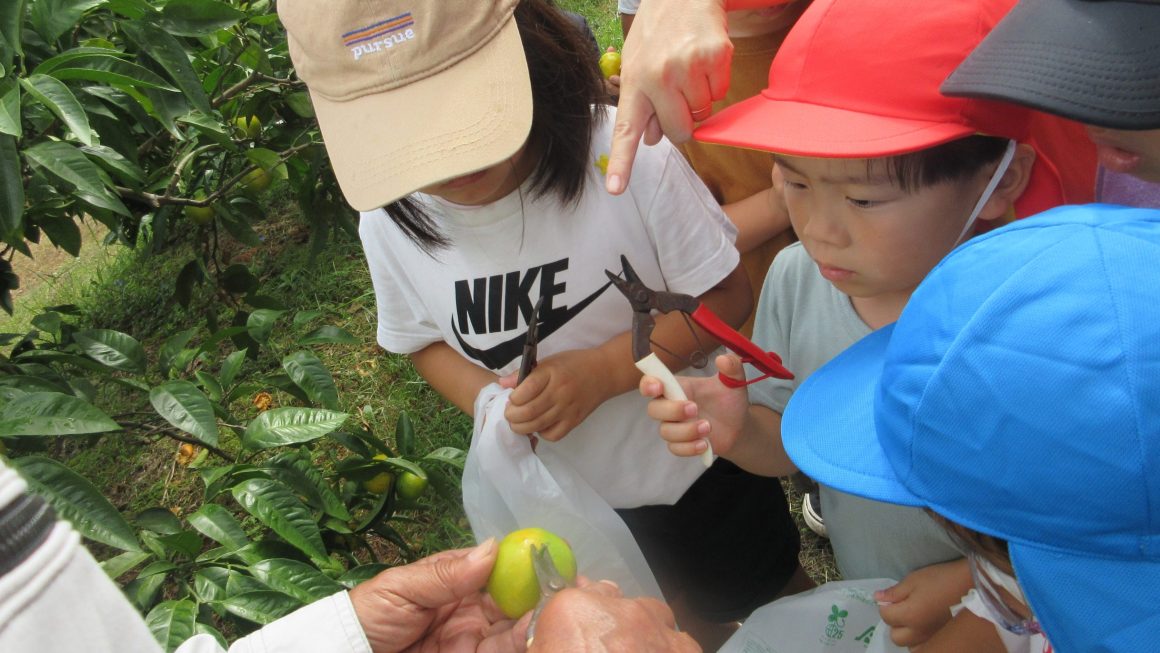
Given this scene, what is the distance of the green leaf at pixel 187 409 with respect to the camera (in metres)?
1.50

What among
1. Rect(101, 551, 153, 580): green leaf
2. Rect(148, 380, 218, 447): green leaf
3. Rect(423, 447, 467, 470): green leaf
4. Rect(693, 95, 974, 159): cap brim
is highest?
Rect(693, 95, 974, 159): cap brim

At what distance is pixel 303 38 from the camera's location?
1274 millimetres

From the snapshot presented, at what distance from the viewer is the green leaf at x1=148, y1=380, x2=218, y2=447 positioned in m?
1.50

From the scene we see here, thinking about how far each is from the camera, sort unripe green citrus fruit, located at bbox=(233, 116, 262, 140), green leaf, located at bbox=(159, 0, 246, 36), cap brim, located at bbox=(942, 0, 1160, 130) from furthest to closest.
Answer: unripe green citrus fruit, located at bbox=(233, 116, 262, 140), green leaf, located at bbox=(159, 0, 246, 36), cap brim, located at bbox=(942, 0, 1160, 130)

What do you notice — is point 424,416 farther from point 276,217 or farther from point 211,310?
point 276,217

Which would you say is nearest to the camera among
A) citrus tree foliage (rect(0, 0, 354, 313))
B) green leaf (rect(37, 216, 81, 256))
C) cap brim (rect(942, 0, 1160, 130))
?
cap brim (rect(942, 0, 1160, 130))

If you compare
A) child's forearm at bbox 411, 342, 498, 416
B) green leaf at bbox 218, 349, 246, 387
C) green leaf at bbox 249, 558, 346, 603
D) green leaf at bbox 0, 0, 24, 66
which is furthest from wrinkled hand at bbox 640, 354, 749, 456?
green leaf at bbox 0, 0, 24, 66

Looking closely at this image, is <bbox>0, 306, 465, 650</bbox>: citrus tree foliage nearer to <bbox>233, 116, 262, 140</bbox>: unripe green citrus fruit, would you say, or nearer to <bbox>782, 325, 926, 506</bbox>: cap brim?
<bbox>233, 116, 262, 140</bbox>: unripe green citrus fruit

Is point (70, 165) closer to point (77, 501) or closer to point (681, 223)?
point (77, 501)

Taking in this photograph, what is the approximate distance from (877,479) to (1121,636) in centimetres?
24

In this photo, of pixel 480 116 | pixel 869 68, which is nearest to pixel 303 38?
pixel 480 116

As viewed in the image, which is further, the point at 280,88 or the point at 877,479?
the point at 280,88

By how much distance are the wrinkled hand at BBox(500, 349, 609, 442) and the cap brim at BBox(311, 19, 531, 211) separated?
37 cm

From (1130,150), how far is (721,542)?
Answer: 102cm
